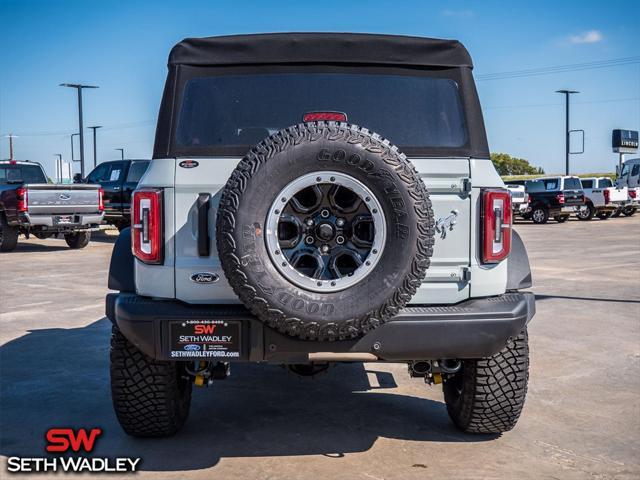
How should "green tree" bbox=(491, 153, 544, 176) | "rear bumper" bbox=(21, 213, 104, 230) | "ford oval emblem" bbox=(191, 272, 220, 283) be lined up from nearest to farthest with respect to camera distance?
"ford oval emblem" bbox=(191, 272, 220, 283)
"rear bumper" bbox=(21, 213, 104, 230)
"green tree" bbox=(491, 153, 544, 176)

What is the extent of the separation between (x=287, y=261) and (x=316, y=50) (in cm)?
129

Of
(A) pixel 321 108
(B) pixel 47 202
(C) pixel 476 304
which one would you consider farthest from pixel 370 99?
(B) pixel 47 202

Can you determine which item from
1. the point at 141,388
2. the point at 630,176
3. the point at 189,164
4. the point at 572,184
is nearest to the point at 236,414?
the point at 141,388

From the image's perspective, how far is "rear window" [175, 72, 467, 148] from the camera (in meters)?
4.05

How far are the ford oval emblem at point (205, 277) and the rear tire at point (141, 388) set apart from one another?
1.93ft

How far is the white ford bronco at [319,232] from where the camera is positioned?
3424mm

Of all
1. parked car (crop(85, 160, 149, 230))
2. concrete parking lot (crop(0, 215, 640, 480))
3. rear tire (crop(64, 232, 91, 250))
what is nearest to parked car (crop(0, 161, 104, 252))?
rear tire (crop(64, 232, 91, 250))

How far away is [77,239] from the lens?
17.6m

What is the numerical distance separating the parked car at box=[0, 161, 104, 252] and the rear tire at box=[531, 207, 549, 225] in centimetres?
1948

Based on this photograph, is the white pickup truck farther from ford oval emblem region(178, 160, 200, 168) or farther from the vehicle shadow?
Answer: ford oval emblem region(178, 160, 200, 168)

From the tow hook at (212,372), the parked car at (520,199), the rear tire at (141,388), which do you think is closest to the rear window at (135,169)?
the parked car at (520,199)

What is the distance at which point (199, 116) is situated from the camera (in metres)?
4.04

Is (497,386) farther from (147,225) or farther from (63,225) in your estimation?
(63,225)

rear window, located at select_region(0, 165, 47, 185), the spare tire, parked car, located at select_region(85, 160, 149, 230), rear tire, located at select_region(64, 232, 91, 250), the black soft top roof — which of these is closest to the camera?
the spare tire
